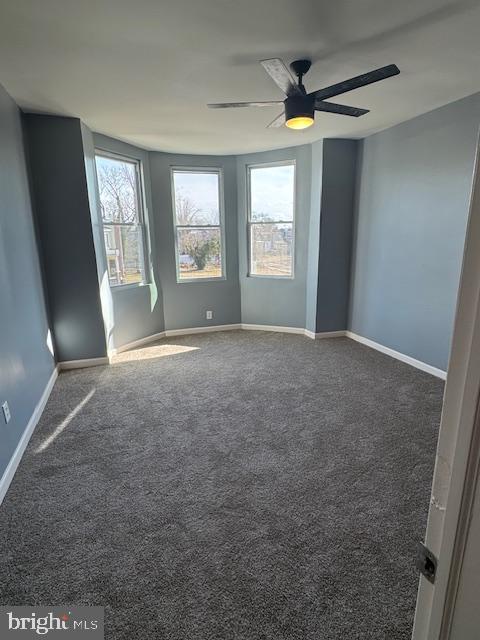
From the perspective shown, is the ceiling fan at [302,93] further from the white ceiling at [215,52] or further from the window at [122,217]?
the window at [122,217]

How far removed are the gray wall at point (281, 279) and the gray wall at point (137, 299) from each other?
1263 mm

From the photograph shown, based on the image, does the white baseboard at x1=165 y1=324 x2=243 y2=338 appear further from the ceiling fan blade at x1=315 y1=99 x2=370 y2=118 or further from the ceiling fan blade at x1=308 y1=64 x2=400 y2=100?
the ceiling fan blade at x1=308 y1=64 x2=400 y2=100

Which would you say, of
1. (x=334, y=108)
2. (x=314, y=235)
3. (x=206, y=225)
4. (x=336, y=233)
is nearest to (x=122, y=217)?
(x=206, y=225)

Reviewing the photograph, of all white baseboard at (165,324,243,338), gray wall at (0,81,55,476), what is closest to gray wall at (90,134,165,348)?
white baseboard at (165,324,243,338)

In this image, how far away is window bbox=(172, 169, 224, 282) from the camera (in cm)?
498

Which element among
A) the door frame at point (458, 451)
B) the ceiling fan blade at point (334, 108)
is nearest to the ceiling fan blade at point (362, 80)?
the ceiling fan blade at point (334, 108)

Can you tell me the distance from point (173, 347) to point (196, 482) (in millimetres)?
2738

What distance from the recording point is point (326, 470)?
221cm

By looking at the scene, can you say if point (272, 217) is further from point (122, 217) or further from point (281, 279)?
point (122, 217)

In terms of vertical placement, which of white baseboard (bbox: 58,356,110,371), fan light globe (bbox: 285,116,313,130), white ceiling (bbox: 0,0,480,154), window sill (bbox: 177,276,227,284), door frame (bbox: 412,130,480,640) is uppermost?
white ceiling (bbox: 0,0,480,154)

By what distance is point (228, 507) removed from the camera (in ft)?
6.31

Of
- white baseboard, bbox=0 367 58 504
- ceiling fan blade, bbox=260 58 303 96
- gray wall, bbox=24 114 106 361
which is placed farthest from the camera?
gray wall, bbox=24 114 106 361

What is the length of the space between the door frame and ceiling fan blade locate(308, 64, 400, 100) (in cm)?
201

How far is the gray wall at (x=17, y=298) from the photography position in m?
2.33
